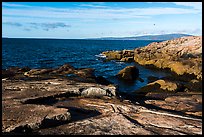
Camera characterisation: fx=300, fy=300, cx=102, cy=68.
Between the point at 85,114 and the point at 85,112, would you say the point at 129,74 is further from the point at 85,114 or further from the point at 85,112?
the point at 85,114

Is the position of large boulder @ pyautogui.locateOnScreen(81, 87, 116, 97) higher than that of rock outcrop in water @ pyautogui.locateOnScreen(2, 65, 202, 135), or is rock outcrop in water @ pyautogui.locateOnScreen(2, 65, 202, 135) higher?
large boulder @ pyautogui.locateOnScreen(81, 87, 116, 97)

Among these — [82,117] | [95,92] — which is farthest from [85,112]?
[95,92]

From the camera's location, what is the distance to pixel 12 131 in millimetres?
11727

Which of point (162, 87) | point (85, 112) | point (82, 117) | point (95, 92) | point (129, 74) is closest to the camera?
point (82, 117)

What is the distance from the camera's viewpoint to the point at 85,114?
14.5 m

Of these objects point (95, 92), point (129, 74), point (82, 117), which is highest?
point (95, 92)

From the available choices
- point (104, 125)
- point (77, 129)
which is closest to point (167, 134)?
point (104, 125)

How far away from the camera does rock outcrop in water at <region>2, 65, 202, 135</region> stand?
477 inches

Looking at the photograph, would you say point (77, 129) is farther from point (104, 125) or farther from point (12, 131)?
point (12, 131)

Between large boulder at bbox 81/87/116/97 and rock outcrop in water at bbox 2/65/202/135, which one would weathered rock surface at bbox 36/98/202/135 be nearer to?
rock outcrop in water at bbox 2/65/202/135

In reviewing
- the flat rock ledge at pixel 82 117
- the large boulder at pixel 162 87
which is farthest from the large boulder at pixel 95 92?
the large boulder at pixel 162 87

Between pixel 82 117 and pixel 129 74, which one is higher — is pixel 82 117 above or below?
above

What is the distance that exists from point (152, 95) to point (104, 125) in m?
12.2

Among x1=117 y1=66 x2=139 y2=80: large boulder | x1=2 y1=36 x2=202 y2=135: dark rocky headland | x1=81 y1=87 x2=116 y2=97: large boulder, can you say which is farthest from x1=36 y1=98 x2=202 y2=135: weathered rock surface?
x1=117 y1=66 x2=139 y2=80: large boulder
